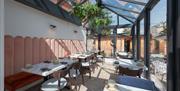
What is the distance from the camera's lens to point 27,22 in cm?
479

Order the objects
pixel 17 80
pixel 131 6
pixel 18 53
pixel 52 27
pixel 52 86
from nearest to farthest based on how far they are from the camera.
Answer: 1. pixel 52 86
2. pixel 17 80
3. pixel 18 53
4. pixel 131 6
5. pixel 52 27

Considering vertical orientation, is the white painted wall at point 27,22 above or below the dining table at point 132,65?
above

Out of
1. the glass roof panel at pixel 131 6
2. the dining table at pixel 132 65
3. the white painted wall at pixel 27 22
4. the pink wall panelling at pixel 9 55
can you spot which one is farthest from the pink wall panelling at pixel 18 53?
the glass roof panel at pixel 131 6

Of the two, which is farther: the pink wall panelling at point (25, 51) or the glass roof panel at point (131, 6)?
the glass roof panel at point (131, 6)

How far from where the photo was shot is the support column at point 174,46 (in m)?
1.84

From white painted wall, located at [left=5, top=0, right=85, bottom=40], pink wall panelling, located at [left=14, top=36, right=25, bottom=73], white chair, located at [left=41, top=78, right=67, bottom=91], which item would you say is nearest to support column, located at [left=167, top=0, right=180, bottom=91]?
white chair, located at [left=41, top=78, right=67, bottom=91]

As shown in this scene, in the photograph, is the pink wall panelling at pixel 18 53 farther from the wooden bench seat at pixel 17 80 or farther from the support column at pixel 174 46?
the support column at pixel 174 46

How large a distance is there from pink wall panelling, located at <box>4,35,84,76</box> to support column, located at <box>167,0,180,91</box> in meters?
3.10

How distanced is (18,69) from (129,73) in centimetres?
260

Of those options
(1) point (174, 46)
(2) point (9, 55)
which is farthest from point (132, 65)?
(2) point (9, 55)

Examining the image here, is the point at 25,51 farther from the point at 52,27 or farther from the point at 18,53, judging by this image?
the point at 52,27

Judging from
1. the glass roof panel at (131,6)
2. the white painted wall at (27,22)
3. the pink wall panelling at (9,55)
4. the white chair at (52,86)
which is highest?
the glass roof panel at (131,6)

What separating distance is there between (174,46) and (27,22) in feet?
13.2

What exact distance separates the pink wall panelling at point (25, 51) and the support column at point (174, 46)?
310cm
